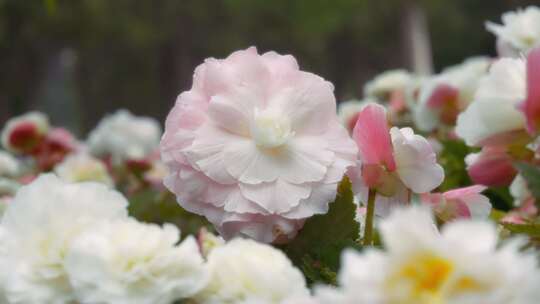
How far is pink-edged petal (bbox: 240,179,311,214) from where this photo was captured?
2.76 feet

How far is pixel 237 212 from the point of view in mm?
841

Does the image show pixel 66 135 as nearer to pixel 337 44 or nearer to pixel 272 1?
pixel 272 1

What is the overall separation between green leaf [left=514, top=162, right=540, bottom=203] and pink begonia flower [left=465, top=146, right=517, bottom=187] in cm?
13

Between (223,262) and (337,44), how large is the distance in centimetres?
2039

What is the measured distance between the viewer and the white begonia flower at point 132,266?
640mm

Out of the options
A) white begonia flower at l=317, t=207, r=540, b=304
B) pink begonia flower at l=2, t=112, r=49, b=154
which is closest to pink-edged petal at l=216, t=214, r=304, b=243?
white begonia flower at l=317, t=207, r=540, b=304

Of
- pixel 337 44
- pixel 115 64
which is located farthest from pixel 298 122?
pixel 337 44

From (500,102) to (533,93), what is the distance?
0.06 m

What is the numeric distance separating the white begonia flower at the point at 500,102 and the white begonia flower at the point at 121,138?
2.31 metres

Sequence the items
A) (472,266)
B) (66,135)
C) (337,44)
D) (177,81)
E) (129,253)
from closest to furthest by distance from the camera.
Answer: (472,266), (129,253), (66,135), (177,81), (337,44)

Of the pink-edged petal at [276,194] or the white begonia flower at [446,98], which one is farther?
the white begonia flower at [446,98]

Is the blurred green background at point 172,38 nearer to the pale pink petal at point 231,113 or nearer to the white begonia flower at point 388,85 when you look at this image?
the white begonia flower at point 388,85

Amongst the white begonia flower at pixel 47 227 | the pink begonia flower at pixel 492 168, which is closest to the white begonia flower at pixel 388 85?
the pink begonia flower at pixel 492 168

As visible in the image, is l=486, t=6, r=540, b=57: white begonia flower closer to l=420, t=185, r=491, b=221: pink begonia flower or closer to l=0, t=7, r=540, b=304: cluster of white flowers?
l=0, t=7, r=540, b=304: cluster of white flowers
